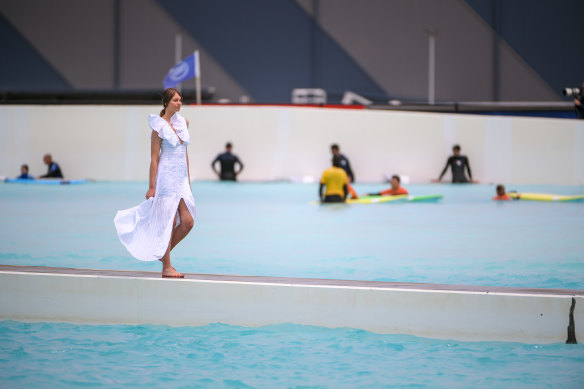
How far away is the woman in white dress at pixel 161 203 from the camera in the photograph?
5559 mm

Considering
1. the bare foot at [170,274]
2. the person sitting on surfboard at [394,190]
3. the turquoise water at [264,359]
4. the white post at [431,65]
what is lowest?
the turquoise water at [264,359]

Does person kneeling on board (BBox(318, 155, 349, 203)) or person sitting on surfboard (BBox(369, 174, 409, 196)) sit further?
person sitting on surfboard (BBox(369, 174, 409, 196))

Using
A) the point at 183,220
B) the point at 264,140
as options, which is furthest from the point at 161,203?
the point at 264,140

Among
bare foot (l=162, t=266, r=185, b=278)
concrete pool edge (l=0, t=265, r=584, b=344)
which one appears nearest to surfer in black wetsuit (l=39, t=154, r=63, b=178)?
concrete pool edge (l=0, t=265, r=584, b=344)

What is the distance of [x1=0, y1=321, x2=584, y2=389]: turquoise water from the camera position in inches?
172

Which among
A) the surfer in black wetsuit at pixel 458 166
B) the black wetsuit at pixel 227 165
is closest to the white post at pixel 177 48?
the black wetsuit at pixel 227 165

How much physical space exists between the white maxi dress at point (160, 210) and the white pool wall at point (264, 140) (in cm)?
1749

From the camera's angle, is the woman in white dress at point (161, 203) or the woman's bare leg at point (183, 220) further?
the woman's bare leg at point (183, 220)

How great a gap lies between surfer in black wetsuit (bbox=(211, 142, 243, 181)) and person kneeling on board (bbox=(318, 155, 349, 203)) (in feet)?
26.8

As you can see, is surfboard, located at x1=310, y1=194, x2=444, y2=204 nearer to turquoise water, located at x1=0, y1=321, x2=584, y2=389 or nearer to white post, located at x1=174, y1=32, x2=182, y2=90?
turquoise water, located at x1=0, y1=321, x2=584, y2=389

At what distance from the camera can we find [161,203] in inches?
220

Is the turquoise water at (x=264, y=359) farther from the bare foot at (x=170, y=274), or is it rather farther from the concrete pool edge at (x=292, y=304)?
the bare foot at (x=170, y=274)

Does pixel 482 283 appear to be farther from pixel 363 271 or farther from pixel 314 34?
pixel 314 34

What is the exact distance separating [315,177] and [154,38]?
10.8m
